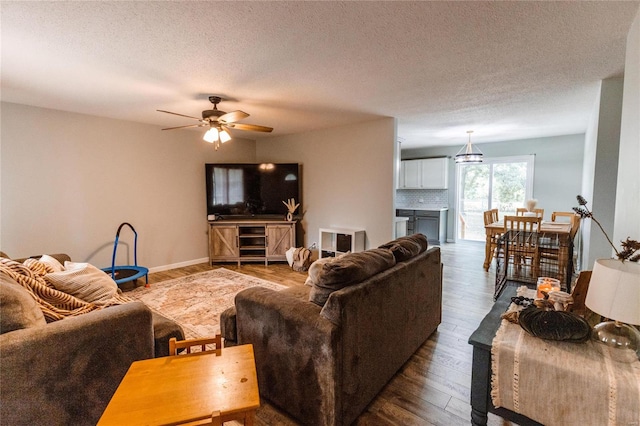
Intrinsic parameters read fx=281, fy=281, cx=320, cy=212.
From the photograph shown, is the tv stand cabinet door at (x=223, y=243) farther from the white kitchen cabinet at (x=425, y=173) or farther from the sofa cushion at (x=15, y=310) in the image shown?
the white kitchen cabinet at (x=425, y=173)

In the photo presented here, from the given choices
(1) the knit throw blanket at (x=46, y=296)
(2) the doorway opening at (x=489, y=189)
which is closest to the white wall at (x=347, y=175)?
(1) the knit throw blanket at (x=46, y=296)

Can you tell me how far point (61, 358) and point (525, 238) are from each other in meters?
5.11

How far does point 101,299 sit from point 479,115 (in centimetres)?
499

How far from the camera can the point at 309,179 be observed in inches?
218

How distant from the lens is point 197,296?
367 centimetres

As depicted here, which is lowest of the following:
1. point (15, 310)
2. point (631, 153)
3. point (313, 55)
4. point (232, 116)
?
point (15, 310)

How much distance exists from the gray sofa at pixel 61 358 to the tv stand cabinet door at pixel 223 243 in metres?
3.70

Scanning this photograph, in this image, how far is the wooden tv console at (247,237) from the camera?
527 cm

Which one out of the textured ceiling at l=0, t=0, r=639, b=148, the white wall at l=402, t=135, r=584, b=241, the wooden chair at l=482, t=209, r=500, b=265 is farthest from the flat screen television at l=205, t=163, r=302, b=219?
the white wall at l=402, t=135, r=584, b=241

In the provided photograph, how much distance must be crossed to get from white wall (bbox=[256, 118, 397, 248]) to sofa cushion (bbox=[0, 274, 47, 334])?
12.9ft

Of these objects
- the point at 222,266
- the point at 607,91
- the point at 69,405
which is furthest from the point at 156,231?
the point at 607,91

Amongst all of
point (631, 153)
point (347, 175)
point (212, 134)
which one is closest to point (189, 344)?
point (212, 134)

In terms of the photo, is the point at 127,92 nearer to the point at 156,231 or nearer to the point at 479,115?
the point at 156,231

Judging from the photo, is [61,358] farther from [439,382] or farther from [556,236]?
[556,236]
